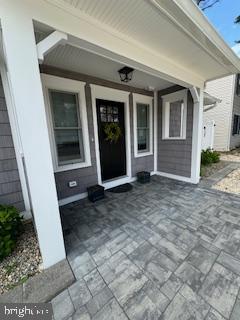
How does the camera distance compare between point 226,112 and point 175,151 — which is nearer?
point 175,151

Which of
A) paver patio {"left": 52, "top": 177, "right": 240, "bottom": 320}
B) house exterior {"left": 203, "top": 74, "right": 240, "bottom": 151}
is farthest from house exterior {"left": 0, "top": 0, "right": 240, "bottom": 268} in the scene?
house exterior {"left": 203, "top": 74, "right": 240, "bottom": 151}

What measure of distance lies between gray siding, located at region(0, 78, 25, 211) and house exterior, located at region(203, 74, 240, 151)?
7.96 meters

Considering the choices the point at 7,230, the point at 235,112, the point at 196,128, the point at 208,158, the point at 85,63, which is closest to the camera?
the point at 7,230

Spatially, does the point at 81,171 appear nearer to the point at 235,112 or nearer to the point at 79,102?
the point at 79,102

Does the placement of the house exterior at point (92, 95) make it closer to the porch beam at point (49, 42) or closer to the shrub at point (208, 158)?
the porch beam at point (49, 42)

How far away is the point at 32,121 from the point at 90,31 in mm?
1157

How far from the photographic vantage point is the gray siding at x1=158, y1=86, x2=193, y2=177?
12.2 feet

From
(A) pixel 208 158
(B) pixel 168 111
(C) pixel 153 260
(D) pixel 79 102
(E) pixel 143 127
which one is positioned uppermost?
(D) pixel 79 102

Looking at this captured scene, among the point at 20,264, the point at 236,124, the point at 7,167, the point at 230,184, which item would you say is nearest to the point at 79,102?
the point at 7,167

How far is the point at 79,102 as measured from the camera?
2.96 meters

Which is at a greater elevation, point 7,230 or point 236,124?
point 236,124

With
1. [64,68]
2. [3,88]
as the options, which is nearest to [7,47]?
[3,88]

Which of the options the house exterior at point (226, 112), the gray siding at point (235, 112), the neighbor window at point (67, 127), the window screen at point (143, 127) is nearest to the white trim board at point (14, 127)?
the neighbor window at point (67, 127)

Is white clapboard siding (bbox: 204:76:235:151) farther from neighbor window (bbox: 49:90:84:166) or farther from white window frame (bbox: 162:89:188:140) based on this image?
neighbor window (bbox: 49:90:84:166)
